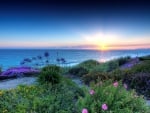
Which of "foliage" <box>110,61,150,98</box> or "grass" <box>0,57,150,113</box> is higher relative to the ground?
"grass" <box>0,57,150,113</box>

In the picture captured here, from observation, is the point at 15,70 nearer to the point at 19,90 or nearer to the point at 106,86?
the point at 19,90

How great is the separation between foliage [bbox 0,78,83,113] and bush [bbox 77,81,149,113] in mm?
597

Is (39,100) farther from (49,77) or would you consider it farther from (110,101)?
(49,77)

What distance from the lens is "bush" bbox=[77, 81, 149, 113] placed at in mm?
6645

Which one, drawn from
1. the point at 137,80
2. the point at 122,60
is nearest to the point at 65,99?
the point at 137,80

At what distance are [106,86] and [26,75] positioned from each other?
30.2ft

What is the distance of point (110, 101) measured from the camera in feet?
22.3

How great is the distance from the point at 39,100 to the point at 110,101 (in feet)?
5.69

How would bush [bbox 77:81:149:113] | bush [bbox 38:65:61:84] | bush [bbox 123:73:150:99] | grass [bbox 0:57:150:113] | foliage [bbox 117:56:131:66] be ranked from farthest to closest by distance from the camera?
foliage [bbox 117:56:131:66], bush [bbox 123:73:150:99], bush [bbox 38:65:61:84], grass [bbox 0:57:150:113], bush [bbox 77:81:149:113]

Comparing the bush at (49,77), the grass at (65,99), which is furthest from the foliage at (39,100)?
the bush at (49,77)

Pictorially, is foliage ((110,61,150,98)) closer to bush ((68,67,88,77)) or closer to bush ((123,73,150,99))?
bush ((123,73,150,99))

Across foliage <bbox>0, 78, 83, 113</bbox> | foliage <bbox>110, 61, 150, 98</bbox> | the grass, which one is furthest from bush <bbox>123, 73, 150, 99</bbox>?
foliage <bbox>0, 78, 83, 113</bbox>

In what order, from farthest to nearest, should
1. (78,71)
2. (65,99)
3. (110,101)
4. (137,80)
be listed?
(78,71) < (137,80) < (65,99) < (110,101)

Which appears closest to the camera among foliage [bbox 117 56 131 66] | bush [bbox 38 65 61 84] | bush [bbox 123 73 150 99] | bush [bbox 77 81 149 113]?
bush [bbox 77 81 149 113]
